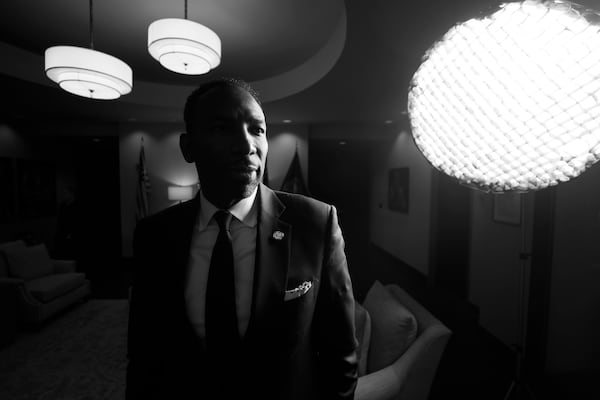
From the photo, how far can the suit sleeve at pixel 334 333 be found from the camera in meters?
0.80

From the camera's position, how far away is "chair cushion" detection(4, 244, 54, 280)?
3.21 meters

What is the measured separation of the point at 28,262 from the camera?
11.0ft

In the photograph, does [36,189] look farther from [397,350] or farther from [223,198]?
[397,350]

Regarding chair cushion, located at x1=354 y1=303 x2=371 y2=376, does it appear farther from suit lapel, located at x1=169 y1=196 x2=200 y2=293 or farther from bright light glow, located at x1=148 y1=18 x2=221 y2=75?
bright light glow, located at x1=148 y1=18 x2=221 y2=75

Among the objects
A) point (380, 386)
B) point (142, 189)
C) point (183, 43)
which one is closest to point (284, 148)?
point (142, 189)

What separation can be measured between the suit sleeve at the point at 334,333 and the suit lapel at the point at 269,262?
0.14 meters

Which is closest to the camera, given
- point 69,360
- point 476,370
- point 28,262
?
point 476,370

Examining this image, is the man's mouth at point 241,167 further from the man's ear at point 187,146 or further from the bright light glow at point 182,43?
the bright light glow at point 182,43

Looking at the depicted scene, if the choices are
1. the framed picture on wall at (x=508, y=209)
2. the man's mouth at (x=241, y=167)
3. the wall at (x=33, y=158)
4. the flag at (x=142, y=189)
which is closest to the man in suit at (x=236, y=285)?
the man's mouth at (x=241, y=167)

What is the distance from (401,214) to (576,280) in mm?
3802

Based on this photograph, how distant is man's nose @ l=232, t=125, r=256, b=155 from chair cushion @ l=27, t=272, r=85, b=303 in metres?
3.78

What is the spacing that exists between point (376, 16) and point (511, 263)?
2.63 meters

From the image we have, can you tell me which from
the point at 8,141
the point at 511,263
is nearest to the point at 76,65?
the point at 511,263

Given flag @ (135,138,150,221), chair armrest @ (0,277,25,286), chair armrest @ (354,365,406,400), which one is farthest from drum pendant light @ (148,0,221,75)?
flag @ (135,138,150,221)
